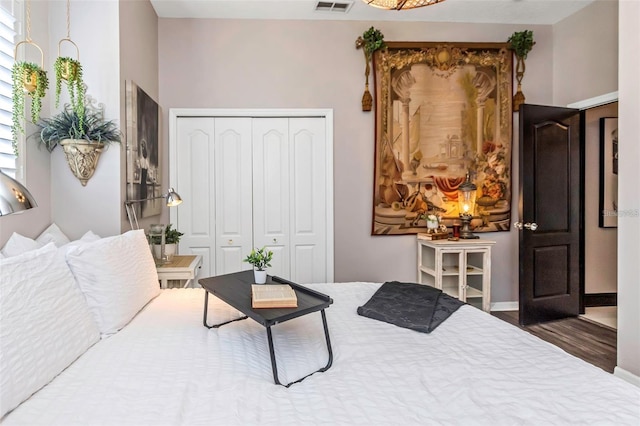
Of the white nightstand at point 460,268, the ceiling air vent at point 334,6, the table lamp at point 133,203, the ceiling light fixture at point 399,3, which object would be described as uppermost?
the ceiling air vent at point 334,6

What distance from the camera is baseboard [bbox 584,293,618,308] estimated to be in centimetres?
431

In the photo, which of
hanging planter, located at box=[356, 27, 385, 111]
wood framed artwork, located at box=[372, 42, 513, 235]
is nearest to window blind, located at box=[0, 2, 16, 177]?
hanging planter, located at box=[356, 27, 385, 111]

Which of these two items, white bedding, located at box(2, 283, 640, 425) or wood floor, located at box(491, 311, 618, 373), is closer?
white bedding, located at box(2, 283, 640, 425)

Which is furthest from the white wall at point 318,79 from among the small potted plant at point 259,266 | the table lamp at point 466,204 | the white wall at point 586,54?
the small potted plant at point 259,266

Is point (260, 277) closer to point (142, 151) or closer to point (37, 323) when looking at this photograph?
point (37, 323)

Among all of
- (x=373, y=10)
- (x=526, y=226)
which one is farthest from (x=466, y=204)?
(x=373, y=10)

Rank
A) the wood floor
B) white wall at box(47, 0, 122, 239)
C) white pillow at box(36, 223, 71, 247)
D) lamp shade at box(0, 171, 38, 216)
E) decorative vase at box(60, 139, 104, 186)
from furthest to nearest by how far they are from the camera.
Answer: the wood floor → white wall at box(47, 0, 122, 239) → decorative vase at box(60, 139, 104, 186) → white pillow at box(36, 223, 71, 247) → lamp shade at box(0, 171, 38, 216)

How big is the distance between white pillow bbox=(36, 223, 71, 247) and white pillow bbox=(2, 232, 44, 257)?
0.63 feet

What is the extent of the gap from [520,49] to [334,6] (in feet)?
6.43

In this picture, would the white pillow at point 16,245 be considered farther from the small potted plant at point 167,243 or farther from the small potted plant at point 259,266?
the small potted plant at point 259,266

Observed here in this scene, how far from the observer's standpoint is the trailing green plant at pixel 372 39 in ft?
11.8

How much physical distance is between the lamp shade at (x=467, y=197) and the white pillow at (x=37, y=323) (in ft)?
10.8

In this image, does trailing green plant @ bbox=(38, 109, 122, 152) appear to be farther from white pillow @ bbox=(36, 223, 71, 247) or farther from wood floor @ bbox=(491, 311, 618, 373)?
wood floor @ bbox=(491, 311, 618, 373)

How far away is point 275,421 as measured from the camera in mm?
1055
